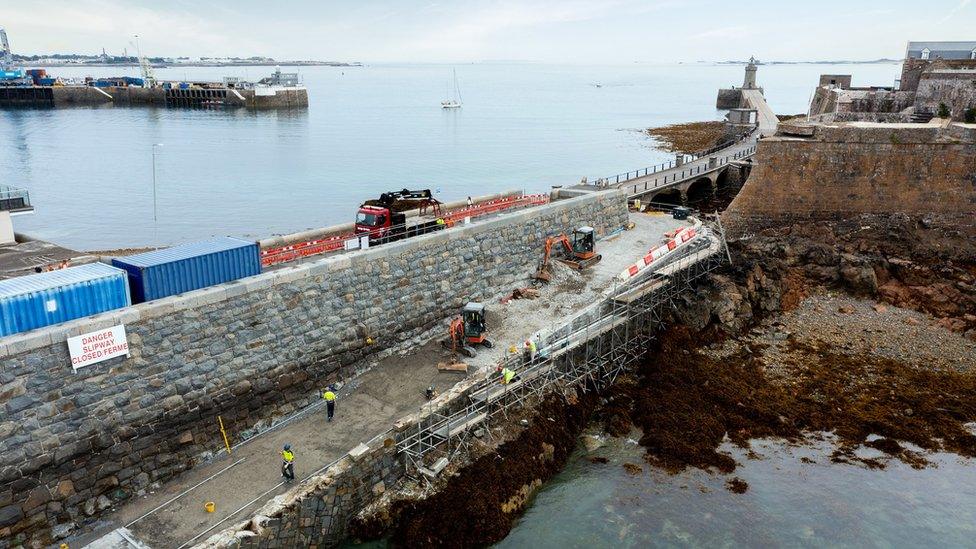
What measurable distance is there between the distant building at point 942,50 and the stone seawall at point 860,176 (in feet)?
115

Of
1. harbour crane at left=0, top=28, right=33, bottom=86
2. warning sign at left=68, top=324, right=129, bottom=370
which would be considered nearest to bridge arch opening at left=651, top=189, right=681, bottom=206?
warning sign at left=68, top=324, right=129, bottom=370

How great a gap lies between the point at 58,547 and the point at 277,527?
431 centimetres

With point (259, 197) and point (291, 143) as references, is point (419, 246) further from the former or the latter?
point (291, 143)

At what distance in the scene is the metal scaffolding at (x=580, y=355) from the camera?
57.0 feet

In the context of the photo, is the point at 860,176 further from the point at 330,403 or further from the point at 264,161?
the point at 264,161

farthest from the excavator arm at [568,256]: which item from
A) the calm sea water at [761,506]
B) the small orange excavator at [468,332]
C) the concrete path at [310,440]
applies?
the calm sea water at [761,506]

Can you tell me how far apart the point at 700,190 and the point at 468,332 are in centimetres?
3422

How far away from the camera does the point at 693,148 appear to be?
251 ft

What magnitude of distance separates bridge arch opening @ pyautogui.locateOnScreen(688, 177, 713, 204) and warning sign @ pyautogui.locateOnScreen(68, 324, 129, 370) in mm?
40168

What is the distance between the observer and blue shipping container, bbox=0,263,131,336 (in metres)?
13.6

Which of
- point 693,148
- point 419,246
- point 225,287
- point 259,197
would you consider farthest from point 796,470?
point 693,148

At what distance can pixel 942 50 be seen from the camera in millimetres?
66250

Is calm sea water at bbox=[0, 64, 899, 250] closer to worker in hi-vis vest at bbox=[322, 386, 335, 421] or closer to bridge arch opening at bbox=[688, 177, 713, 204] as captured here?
bridge arch opening at bbox=[688, 177, 713, 204]

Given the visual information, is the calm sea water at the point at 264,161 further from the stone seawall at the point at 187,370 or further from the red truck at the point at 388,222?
the stone seawall at the point at 187,370
